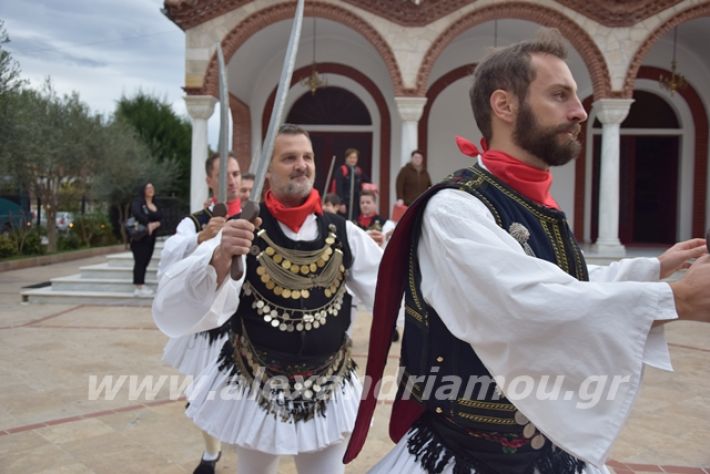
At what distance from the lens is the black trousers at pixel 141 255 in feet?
33.1

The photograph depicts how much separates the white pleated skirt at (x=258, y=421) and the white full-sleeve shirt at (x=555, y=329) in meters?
1.37

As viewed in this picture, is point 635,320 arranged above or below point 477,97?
below

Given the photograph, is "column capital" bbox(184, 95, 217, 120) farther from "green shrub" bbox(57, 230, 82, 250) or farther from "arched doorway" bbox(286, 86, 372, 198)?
"green shrub" bbox(57, 230, 82, 250)

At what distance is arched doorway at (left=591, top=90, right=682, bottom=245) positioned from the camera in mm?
14805

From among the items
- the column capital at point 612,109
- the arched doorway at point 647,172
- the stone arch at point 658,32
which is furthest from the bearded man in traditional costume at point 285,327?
the arched doorway at point 647,172

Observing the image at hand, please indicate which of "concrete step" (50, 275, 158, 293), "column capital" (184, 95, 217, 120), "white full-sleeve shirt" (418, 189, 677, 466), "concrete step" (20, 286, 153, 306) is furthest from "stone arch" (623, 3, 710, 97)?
"white full-sleeve shirt" (418, 189, 677, 466)

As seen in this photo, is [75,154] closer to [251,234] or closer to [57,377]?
[57,377]

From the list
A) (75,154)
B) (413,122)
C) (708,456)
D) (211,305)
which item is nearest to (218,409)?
(211,305)

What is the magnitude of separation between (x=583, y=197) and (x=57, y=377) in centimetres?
1262

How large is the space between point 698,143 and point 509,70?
15104 millimetres

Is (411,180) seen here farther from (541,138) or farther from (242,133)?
(541,138)

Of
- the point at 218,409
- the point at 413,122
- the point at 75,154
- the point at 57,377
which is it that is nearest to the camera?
the point at 218,409

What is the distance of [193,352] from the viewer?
157 inches

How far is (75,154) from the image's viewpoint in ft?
63.8
